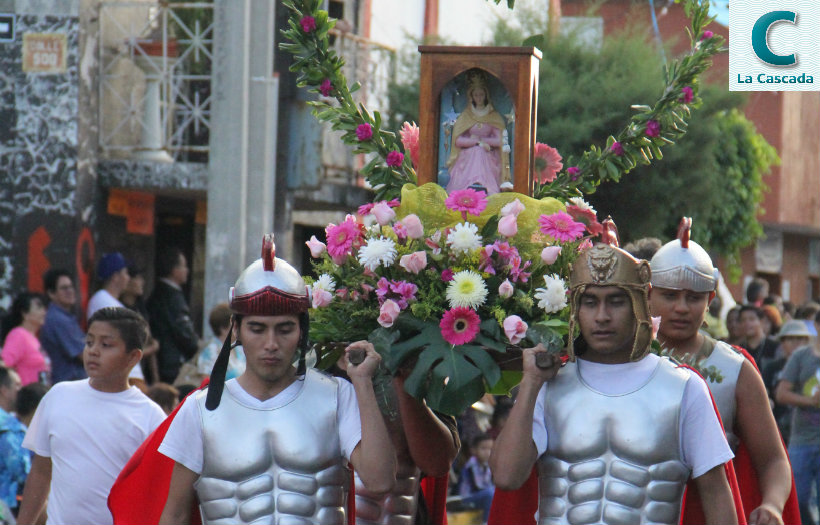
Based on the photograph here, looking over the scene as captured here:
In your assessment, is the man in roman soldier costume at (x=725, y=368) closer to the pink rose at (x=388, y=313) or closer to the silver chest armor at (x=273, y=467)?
the pink rose at (x=388, y=313)

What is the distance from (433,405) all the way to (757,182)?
19914 mm

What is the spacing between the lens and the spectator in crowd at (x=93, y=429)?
19.6 ft

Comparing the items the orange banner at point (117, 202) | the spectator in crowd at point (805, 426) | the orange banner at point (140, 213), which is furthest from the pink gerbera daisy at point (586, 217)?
the orange banner at point (140, 213)

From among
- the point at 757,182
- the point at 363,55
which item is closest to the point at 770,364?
the point at 363,55

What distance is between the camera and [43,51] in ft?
39.7

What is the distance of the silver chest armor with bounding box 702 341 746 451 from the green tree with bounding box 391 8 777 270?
37.2 feet

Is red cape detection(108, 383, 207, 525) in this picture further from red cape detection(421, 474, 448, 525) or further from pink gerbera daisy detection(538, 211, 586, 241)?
pink gerbera daisy detection(538, 211, 586, 241)

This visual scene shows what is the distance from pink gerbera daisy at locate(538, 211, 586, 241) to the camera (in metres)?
4.73

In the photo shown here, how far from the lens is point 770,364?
36.9ft

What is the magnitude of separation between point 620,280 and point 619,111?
42.6 ft

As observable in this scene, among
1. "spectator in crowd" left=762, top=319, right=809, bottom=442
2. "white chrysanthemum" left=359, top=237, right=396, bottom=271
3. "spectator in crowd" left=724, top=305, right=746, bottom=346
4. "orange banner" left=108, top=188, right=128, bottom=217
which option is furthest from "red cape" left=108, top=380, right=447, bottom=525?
"orange banner" left=108, top=188, right=128, bottom=217

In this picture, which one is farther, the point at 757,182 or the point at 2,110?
the point at 757,182

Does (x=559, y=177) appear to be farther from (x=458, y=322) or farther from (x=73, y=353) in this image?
(x=73, y=353)

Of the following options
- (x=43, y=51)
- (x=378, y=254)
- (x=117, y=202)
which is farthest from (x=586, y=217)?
(x=117, y=202)
